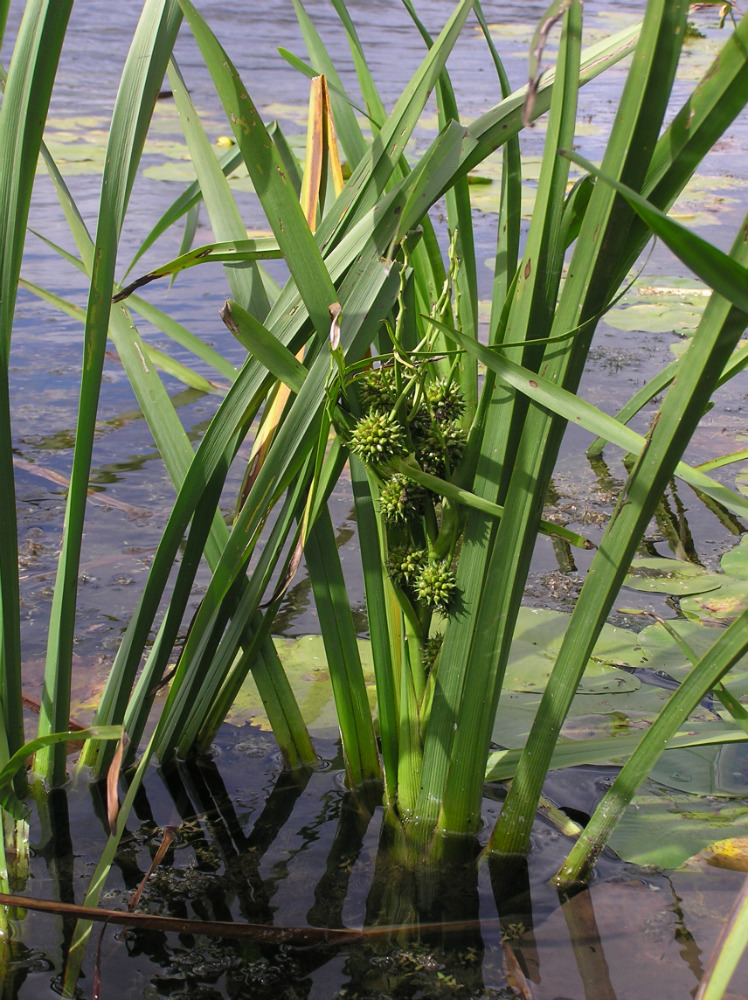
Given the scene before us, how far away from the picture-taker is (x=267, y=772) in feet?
4.39

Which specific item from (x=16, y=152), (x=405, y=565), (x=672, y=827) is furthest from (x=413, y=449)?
(x=672, y=827)

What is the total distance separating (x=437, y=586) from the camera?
1.00 meters

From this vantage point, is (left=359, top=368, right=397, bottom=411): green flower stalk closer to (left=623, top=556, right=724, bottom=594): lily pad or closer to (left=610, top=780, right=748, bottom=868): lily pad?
(left=610, top=780, right=748, bottom=868): lily pad

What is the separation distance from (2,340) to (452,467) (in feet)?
1.76

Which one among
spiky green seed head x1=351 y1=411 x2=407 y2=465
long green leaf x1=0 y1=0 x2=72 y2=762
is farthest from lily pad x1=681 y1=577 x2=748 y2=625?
long green leaf x1=0 y1=0 x2=72 y2=762

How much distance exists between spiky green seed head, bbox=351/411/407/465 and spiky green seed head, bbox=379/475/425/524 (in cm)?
4

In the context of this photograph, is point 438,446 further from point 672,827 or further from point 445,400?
point 672,827

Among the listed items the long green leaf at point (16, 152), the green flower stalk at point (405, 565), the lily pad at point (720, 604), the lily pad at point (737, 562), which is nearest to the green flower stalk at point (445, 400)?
the green flower stalk at point (405, 565)

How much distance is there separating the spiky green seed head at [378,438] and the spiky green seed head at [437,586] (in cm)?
15

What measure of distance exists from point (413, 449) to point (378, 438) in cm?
5

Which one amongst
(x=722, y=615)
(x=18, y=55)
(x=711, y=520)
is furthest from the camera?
(x=711, y=520)

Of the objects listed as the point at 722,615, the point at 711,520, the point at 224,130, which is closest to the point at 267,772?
the point at 722,615

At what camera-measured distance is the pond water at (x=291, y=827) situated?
1.01 meters

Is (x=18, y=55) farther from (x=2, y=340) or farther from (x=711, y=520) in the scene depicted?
(x=711, y=520)
